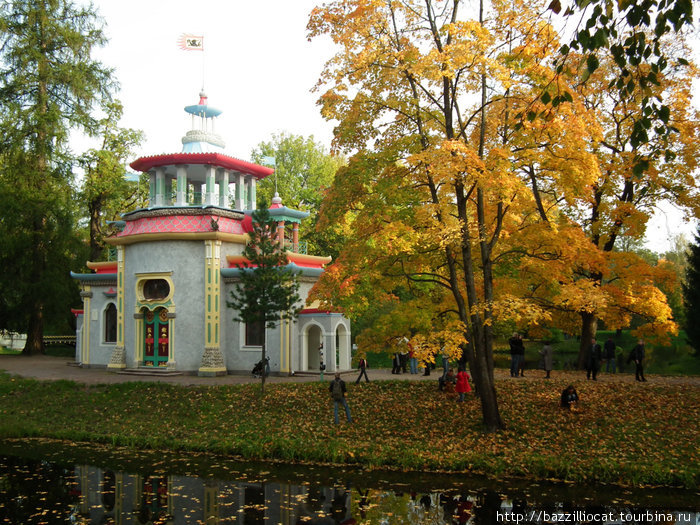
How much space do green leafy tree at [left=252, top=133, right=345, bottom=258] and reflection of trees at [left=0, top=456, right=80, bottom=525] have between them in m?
28.4

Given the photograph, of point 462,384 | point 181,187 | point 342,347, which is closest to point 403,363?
point 342,347

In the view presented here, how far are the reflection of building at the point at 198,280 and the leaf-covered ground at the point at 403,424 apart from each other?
4101 mm

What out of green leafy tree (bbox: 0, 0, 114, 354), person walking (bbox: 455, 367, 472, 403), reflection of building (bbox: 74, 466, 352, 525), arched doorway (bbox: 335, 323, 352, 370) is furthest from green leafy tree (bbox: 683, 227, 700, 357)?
green leafy tree (bbox: 0, 0, 114, 354)

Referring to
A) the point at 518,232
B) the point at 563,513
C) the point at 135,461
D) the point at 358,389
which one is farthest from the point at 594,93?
the point at 135,461

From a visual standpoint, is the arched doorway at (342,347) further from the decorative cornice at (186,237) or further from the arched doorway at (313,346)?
the decorative cornice at (186,237)

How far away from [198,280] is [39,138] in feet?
52.1

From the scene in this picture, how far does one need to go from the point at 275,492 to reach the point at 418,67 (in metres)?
9.02

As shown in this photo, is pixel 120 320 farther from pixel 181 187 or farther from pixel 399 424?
pixel 399 424

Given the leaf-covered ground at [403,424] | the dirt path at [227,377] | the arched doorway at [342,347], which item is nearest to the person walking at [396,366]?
the dirt path at [227,377]

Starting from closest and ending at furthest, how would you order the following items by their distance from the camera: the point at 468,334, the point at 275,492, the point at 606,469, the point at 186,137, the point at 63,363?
the point at 275,492 → the point at 606,469 → the point at 468,334 → the point at 186,137 → the point at 63,363

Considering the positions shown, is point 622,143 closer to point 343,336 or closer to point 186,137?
point 343,336

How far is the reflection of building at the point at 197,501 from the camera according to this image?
30.1ft

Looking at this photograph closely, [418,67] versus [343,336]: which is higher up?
[418,67]

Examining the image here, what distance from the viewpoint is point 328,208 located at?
15.5 m
